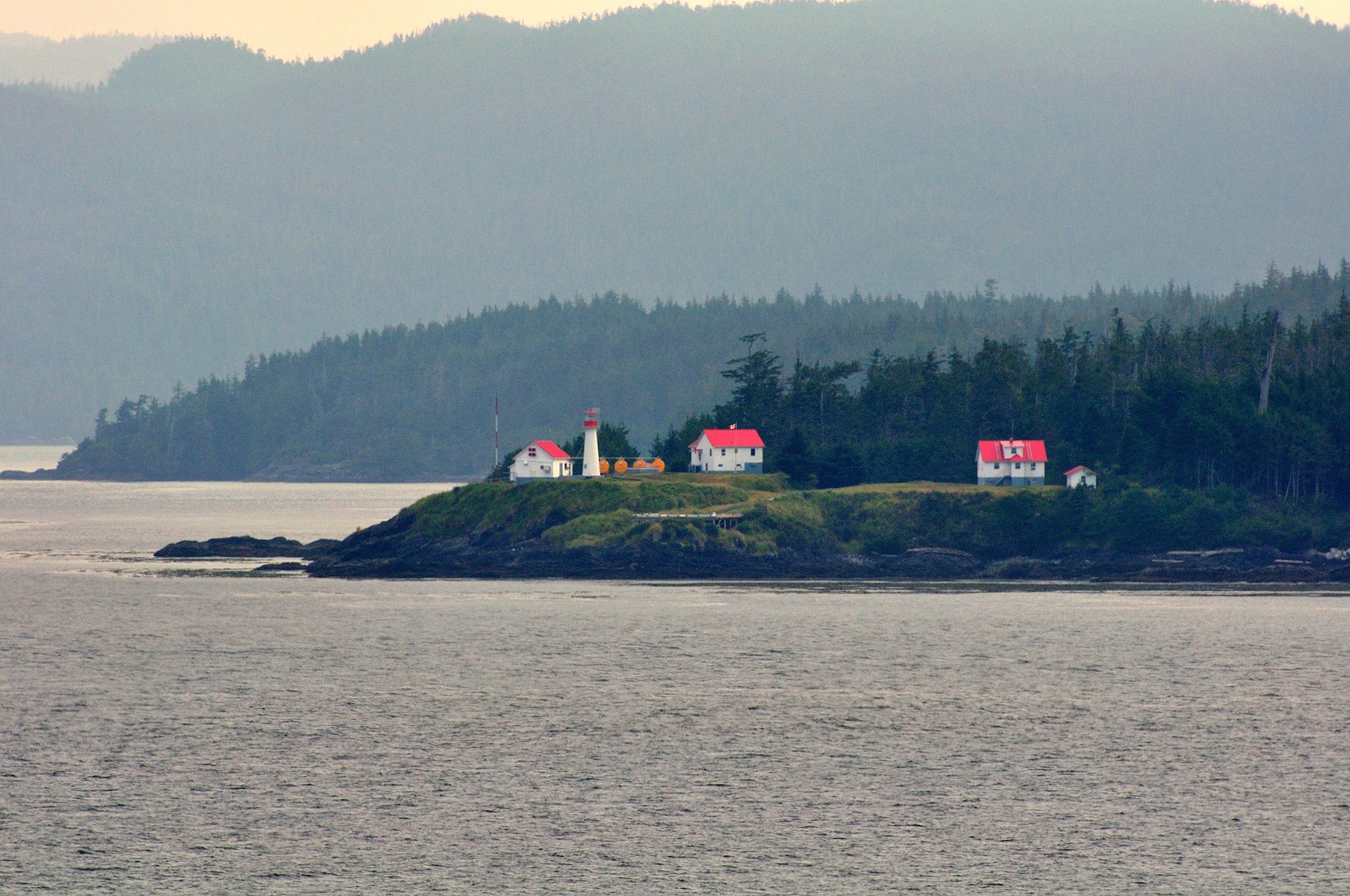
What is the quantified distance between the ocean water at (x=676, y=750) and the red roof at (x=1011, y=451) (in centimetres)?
3925

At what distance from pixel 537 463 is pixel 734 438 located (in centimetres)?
1976

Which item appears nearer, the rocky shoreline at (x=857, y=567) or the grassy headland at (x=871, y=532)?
the rocky shoreline at (x=857, y=567)

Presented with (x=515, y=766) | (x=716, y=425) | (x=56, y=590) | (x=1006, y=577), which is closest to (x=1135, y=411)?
(x=1006, y=577)

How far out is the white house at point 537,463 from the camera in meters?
139

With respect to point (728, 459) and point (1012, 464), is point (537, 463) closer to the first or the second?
point (728, 459)

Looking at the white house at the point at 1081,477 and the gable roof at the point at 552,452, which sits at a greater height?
the gable roof at the point at 552,452

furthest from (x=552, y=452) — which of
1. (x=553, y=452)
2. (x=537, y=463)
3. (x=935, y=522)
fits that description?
Result: (x=935, y=522)

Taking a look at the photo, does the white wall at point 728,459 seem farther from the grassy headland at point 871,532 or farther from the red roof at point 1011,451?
the red roof at point 1011,451

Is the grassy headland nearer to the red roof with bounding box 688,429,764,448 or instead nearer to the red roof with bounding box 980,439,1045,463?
the red roof with bounding box 980,439,1045,463

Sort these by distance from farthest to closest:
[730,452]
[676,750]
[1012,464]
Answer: [730,452] → [1012,464] → [676,750]

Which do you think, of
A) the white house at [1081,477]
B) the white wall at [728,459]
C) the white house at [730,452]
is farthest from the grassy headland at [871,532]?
the white house at [730,452]

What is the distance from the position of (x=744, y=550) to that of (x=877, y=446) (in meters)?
27.6

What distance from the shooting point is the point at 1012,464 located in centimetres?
13162

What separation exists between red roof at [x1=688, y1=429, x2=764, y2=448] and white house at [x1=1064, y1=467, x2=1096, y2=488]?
3069 centimetres
